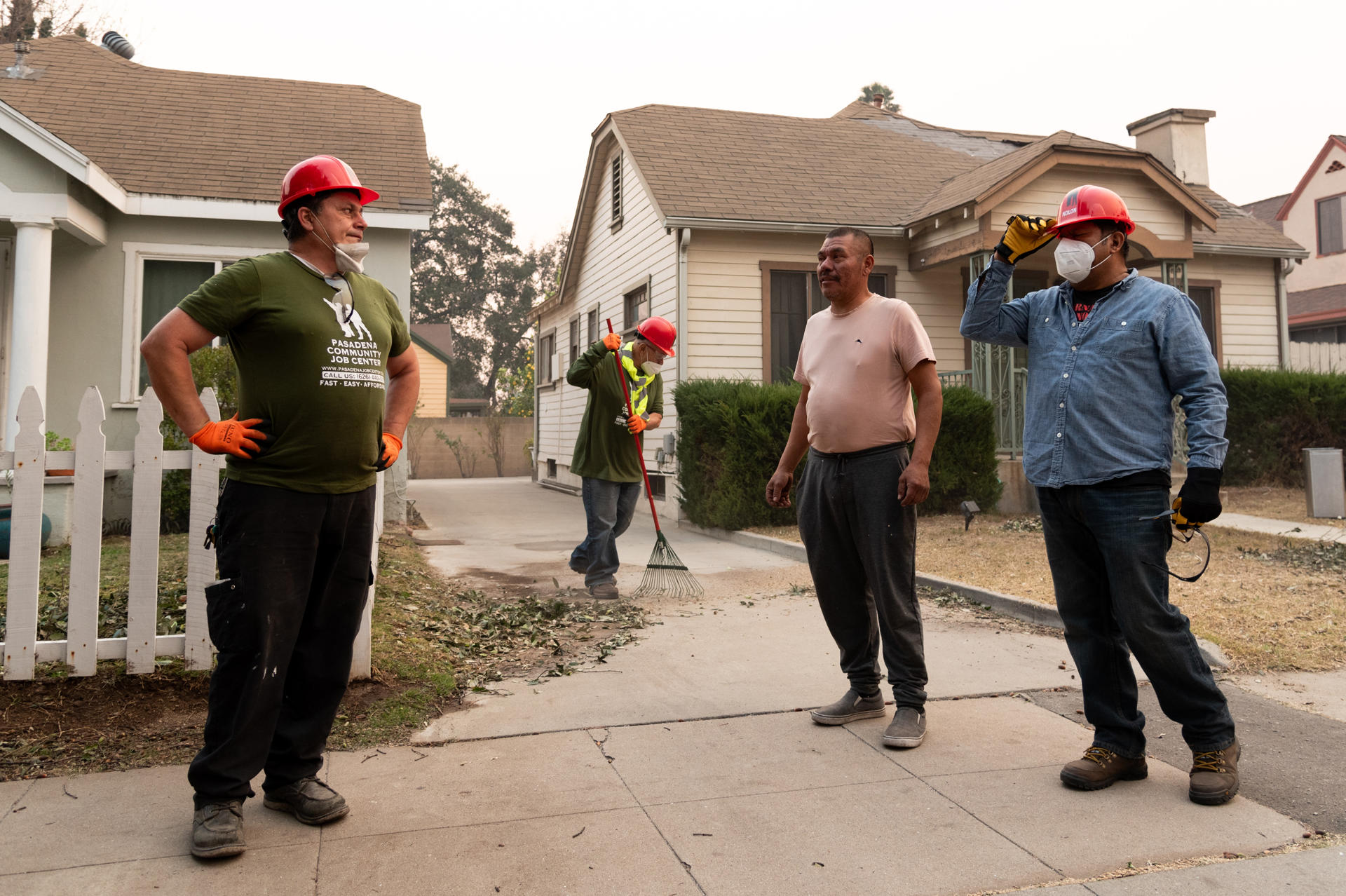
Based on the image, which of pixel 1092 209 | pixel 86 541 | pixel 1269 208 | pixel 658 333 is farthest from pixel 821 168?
pixel 1269 208

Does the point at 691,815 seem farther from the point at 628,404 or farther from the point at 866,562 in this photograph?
the point at 628,404

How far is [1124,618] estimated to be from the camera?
10.4 ft

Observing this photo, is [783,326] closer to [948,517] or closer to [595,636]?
[948,517]

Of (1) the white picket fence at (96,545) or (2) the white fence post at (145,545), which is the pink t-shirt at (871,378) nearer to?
(1) the white picket fence at (96,545)

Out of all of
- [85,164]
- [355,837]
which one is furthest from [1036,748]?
[85,164]

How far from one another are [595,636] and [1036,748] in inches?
108

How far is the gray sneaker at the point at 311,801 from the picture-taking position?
2930mm

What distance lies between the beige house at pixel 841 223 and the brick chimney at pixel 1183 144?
0.09 feet

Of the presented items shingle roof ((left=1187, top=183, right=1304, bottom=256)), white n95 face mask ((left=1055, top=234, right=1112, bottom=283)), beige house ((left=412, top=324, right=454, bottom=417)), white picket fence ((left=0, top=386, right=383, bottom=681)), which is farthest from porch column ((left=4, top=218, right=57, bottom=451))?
beige house ((left=412, top=324, right=454, bottom=417))

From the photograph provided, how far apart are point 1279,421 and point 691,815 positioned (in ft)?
44.6

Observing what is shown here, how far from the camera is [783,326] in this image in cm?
1377

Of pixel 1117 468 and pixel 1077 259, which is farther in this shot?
pixel 1077 259

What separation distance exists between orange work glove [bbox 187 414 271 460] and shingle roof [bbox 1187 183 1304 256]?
1509 cm

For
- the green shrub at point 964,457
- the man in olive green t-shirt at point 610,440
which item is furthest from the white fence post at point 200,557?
the green shrub at point 964,457
